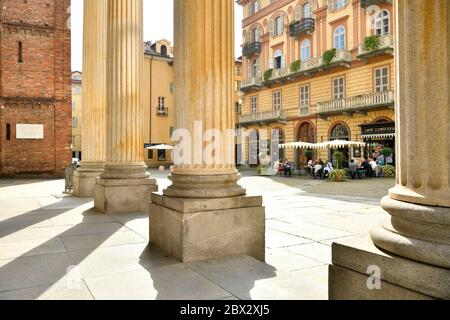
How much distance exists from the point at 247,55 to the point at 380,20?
15235 mm

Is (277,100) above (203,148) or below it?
above

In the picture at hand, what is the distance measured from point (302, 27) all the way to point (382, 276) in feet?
105

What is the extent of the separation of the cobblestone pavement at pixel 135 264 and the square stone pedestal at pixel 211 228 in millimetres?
151

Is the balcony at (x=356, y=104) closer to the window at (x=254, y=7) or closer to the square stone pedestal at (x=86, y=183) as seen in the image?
the window at (x=254, y=7)

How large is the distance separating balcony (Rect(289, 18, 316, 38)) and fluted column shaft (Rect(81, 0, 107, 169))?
2447 centimetres

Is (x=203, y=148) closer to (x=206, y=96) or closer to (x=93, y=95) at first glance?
(x=206, y=96)

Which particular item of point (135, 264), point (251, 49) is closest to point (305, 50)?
point (251, 49)

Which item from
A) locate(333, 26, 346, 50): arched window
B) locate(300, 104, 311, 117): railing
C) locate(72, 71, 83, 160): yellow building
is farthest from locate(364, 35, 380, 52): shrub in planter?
locate(72, 71, 83, 160): yellow building

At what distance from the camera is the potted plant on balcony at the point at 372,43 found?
25.2 meters

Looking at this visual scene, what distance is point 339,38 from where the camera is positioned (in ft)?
94.7
